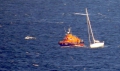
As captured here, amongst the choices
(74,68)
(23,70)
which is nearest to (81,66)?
(74,68)

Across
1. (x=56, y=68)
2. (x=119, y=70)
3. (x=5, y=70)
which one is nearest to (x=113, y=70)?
(x=119, y=70)

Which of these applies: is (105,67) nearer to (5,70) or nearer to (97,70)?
(97,70)

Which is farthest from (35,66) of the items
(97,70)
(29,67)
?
(97,70)

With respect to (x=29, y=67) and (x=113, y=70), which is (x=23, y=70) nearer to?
(x=29, y=67)

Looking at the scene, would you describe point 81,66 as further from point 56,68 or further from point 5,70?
point 5,70

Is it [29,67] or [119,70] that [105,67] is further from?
[29,67]

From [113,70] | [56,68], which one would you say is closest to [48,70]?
[56,68]
